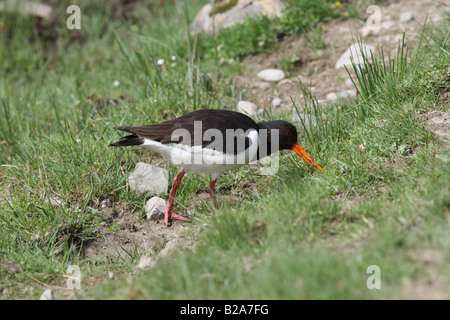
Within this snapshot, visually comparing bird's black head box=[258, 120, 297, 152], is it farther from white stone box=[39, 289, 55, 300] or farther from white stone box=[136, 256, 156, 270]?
white stone box=[39, 289, 55, 300]

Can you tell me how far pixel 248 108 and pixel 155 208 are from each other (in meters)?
1.80

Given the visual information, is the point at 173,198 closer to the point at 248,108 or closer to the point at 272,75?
the point at 248,108

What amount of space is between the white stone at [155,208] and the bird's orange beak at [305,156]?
1.37 metres

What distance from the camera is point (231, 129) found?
4.24 meters

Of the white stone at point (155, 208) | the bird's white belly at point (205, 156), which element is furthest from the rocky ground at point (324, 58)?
the bird's white belly at point (205, 156)

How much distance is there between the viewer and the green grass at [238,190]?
2875 mm

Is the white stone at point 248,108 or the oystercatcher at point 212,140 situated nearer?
the oystercatcher at point 212,140

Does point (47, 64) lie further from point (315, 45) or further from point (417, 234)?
point (417, 234)

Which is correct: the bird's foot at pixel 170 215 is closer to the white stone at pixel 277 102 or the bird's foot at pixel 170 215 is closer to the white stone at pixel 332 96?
the white stone at pixel 277 102

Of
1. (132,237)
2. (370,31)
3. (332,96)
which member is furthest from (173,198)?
(370,31)

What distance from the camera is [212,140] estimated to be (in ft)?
13.8

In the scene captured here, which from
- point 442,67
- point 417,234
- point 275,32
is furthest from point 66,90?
point 417,234

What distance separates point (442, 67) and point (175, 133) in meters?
2.58

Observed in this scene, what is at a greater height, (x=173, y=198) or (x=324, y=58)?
(x=324, y=58)
